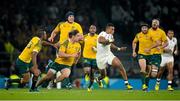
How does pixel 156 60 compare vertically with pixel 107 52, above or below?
below

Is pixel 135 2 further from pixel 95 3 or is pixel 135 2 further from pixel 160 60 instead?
pixel 160 60

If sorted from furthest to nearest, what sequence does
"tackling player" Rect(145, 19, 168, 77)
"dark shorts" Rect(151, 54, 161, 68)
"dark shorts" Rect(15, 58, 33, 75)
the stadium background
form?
the stadium background < "dark shorts" Rect(151, 54, 161, 68) < "tackling player" Rect(145, 19, 168, 77) < "dark shorts" Rect(15, 58, 33, 75)

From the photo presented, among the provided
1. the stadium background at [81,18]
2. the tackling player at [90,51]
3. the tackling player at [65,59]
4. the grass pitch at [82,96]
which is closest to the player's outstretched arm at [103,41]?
the tackling player at [65,59]

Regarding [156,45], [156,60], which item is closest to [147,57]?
[156,60]

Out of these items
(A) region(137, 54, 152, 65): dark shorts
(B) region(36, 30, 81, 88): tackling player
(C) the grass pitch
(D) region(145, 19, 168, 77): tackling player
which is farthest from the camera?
(A) region(137, 54, 152, 65): dark shorts

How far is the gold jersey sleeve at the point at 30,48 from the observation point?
2508 cm

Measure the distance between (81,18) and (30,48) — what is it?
1223 centimetres

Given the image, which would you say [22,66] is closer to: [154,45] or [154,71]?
[154,45]

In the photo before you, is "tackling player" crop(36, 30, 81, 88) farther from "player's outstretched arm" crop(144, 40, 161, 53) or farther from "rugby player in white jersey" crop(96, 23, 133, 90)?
"player's outstretched arm" crop(144, 40, 161, 53)

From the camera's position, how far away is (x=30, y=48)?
2556 cm

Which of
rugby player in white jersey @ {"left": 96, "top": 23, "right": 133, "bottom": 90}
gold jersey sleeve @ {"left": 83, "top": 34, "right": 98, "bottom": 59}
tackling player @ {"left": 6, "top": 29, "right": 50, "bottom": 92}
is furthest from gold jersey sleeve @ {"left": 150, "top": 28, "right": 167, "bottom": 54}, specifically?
tackling player @ {"left": 6, "top": 29, "right": 50, "bottom": 92}

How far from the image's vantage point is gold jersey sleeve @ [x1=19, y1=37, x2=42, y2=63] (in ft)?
82.3

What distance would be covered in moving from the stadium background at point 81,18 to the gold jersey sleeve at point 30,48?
724cm

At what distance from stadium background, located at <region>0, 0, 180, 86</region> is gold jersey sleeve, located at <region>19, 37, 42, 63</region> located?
7243mm
